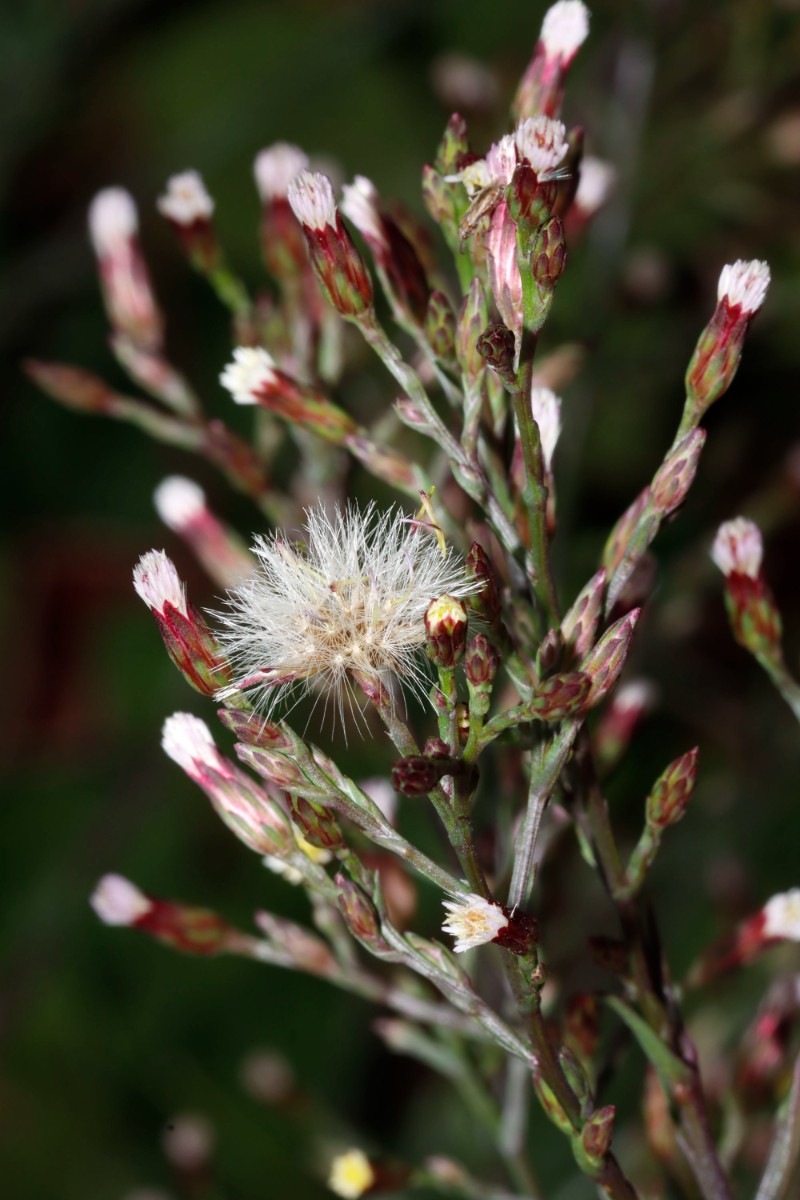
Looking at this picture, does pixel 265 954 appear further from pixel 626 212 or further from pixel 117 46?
pixel 117 46

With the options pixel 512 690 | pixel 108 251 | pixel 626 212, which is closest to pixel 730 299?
pixel 512 690

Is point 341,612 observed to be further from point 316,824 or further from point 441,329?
point 441,329

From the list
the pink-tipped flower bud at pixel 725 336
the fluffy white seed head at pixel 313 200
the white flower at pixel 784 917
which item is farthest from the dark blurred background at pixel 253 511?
the fluffy white seed head at pixel 313 200

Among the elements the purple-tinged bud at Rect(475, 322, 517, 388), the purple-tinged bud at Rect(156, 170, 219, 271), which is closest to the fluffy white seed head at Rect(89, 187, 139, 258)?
the purple-tinged bud at Rect(156, 170, 219, 271)

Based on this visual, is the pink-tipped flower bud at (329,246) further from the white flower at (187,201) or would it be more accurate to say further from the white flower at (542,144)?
the white flower at (187,201)

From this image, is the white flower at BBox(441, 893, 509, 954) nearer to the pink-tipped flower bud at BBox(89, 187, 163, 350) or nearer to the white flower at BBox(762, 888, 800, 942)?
the white flower at BBox(762, 888, 800, 942)
